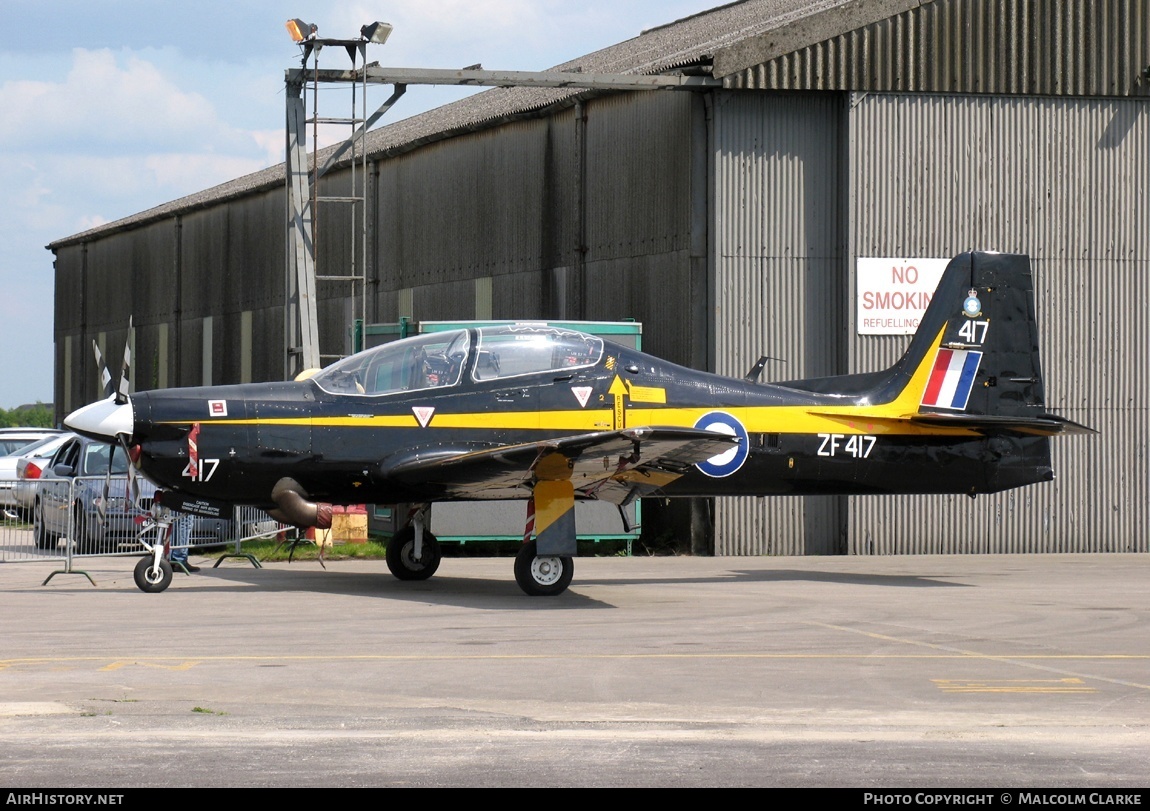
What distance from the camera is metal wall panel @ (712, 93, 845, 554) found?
20453 mm

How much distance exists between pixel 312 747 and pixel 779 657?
4.29 meters

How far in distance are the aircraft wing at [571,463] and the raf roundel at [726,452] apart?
71cm

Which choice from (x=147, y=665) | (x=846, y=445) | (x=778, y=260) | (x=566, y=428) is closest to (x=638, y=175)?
(x=778, y=260)

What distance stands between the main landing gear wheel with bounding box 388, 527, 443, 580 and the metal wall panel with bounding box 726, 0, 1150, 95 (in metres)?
8.73

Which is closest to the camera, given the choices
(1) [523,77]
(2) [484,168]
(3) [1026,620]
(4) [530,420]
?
(3) [1026,620]

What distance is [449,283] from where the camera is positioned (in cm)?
2750

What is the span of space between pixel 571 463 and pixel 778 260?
8.49 metres

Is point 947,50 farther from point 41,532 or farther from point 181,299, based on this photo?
point 181,299

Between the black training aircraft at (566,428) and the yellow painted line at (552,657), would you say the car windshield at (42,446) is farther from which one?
the yellow painted line at (552,657)

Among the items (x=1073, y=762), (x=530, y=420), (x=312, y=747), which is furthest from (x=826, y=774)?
(x=530, y=420)

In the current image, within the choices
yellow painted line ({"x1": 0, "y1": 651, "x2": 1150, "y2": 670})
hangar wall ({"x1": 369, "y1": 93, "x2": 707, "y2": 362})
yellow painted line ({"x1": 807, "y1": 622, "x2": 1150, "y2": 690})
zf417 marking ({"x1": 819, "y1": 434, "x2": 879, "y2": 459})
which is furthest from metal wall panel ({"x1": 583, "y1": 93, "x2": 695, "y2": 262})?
yellow painted line ({"x1": 0, "y1": 651, "x2": 1150, "y2": 670})

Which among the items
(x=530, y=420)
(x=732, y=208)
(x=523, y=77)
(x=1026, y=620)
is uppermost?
(x=523, y=77)

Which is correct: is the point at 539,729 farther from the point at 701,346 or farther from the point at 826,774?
the point at 701,346

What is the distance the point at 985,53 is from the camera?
68.3 ft
